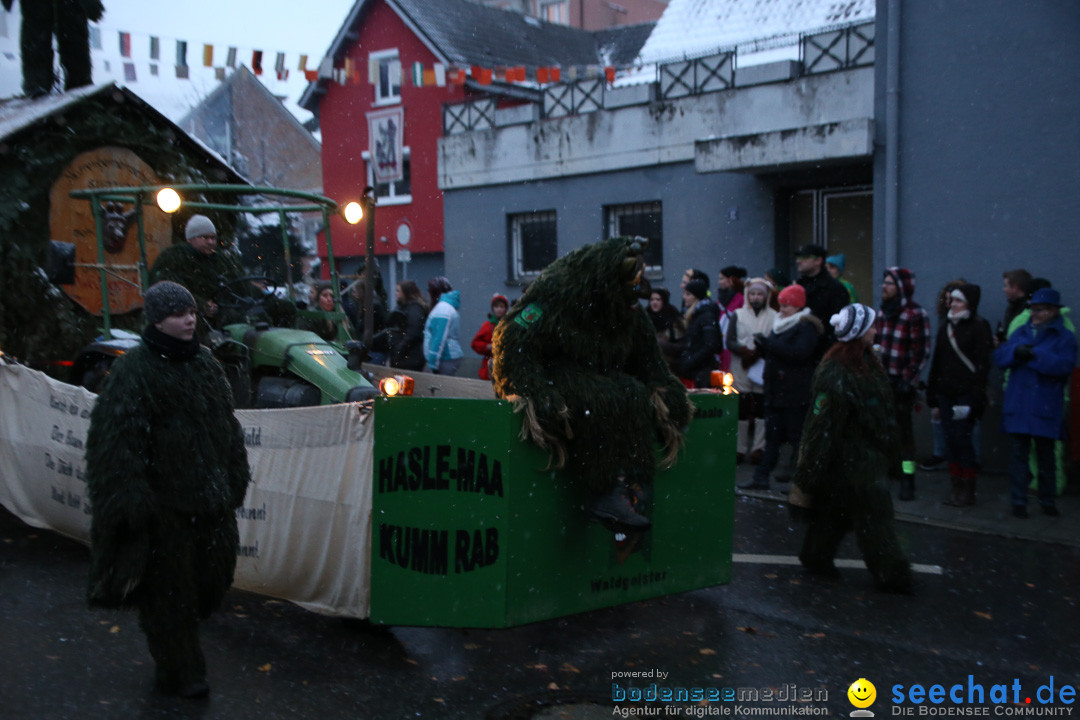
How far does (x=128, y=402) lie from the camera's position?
4.28m

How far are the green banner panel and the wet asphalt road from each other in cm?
30

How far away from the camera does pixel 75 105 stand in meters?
8.78

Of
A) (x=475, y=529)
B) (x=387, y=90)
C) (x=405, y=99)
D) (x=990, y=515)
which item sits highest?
(x=387, y=90)

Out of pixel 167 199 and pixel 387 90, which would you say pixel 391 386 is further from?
pixel 387 90

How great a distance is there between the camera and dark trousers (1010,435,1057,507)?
824 centimetres

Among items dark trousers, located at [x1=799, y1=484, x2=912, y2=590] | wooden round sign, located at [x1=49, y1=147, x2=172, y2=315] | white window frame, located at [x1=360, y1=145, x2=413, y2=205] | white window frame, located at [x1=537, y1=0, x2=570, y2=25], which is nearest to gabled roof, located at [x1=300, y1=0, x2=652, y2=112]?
white window frame, located at [x1=360, y1=145, x2=413, y2=205]

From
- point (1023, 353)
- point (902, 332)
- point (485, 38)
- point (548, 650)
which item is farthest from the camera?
point (485, 38)

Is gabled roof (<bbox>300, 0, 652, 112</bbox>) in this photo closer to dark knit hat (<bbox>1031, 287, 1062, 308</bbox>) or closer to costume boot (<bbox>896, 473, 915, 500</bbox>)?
costume boot (<bbox>896, 473, 915, 500</bbox>)

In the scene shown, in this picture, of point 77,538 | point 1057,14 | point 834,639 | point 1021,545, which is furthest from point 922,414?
point 77,538

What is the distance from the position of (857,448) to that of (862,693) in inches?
72.7

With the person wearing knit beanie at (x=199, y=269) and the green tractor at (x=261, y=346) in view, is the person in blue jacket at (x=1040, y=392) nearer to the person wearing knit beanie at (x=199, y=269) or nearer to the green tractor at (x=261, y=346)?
the green tractor at (x=261, y=346)

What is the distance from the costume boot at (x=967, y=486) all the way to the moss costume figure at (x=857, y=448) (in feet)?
9.17

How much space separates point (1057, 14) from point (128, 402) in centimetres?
964

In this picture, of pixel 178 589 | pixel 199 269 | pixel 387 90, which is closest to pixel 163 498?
pixel 178 589
